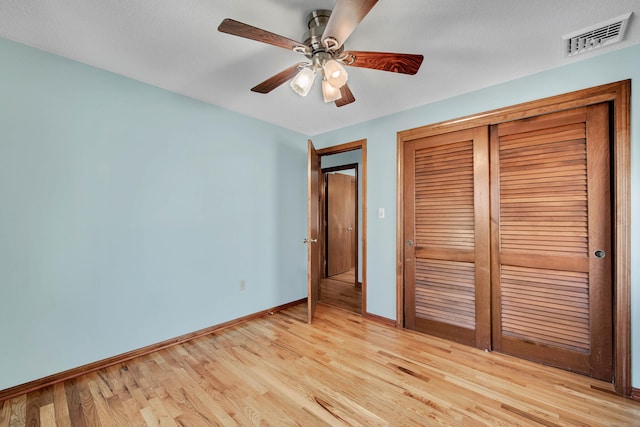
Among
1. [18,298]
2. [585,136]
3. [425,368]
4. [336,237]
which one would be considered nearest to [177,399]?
[18,298]

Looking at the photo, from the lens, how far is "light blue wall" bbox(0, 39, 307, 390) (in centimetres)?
175

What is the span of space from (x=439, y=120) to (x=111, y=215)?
2948 millimetres

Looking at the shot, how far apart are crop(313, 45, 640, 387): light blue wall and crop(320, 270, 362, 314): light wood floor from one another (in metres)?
0.54

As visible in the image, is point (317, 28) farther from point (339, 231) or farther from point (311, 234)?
point (339, 231)

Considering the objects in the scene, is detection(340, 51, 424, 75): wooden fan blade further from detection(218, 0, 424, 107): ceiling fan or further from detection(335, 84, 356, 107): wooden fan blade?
detection(335, 84, 356, 107): wooden fan blade

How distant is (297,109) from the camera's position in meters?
2.81

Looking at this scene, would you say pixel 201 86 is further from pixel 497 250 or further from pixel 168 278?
pixel 497 250

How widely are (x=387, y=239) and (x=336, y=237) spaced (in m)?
2.40

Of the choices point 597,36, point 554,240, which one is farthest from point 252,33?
point 554,240

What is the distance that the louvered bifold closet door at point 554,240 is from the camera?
6.16 ft

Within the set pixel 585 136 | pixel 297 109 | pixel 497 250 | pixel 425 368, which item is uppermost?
pixel 297 109

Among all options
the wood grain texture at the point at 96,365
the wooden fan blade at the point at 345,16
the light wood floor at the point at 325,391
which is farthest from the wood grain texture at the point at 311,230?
the wooden fan blade at the point at 345,16

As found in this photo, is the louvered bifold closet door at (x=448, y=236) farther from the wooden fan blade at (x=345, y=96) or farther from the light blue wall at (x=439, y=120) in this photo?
the wooden fan blade at (x=345, y=96)

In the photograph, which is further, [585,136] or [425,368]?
[425,368]
